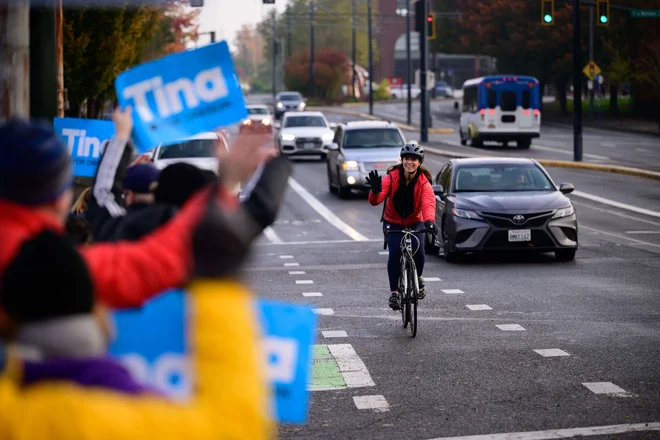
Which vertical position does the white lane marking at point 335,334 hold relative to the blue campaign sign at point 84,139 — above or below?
below

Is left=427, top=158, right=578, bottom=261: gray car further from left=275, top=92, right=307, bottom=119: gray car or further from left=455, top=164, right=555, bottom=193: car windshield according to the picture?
left=275, top=92, right=307, bottom=119: gray car

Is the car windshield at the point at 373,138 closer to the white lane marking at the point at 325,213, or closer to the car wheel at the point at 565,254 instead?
the white lane marking at the point at 325,213

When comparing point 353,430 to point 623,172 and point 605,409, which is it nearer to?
point 605,409

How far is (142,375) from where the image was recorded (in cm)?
290

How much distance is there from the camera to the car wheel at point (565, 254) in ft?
59.9

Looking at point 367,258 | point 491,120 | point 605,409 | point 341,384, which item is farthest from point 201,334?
point 491,120

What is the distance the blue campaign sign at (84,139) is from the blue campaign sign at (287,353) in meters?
3.52

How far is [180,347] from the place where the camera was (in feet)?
9.51

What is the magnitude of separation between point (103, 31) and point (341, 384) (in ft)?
48.1

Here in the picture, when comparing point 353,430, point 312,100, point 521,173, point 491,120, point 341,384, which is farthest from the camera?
Result: point 312,100

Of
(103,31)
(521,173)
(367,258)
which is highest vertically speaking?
(103,31)

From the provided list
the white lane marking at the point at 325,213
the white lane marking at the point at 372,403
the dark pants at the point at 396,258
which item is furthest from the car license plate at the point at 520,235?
the white lane marking at the point at 372,403

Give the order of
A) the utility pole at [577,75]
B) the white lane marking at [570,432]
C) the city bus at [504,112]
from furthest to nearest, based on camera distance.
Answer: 1. the city bus at [504,112]
2. the utility pole at [577,75]
3. the white lane marking at [570,432]

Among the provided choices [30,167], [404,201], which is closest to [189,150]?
[404,201]
